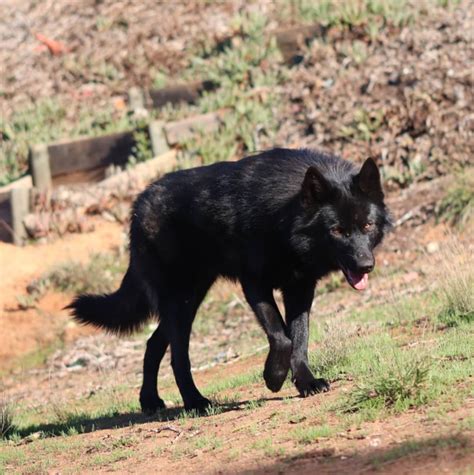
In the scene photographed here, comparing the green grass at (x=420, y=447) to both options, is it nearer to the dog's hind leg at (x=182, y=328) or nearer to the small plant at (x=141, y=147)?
the dog's hind leg at (x=182, y=328)

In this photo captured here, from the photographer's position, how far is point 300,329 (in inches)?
284

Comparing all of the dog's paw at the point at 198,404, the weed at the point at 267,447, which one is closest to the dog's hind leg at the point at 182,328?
the dog's paw at the point at 198,404

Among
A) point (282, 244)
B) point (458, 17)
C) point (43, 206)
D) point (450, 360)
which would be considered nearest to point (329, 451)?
point (450, 360)

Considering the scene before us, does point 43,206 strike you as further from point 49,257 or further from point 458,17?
point 458,17

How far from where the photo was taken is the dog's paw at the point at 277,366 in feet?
22.3

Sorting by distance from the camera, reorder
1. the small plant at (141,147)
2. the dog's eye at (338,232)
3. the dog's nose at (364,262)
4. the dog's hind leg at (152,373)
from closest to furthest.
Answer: the dog's nose at (364,262), the dog's eye at (338,232), the dog's hind leg at (152,373), the small plant at (141,147)

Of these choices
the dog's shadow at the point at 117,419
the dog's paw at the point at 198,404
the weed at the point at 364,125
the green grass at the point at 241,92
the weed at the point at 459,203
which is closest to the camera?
the dog's shadow at the point at 117,419

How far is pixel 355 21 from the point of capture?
1884cm

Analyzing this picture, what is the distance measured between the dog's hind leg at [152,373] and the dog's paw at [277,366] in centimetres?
148

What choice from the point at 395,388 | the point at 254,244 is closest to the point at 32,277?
the point at 254,244

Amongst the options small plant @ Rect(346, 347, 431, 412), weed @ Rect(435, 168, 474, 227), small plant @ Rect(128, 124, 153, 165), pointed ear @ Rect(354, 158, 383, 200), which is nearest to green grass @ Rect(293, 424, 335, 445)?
small plant @ Rect(346, 347, 431, 412)

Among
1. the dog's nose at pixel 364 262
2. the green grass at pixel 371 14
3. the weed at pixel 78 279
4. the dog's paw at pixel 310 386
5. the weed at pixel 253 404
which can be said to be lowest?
the weed at pixel 78 279

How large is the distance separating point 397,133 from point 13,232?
656 cm

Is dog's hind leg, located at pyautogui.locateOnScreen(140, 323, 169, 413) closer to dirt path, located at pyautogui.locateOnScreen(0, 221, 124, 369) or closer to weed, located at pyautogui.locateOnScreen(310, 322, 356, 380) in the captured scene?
weed, located at pyautogui.locateOnScreen(310, 322, 356, 380)
